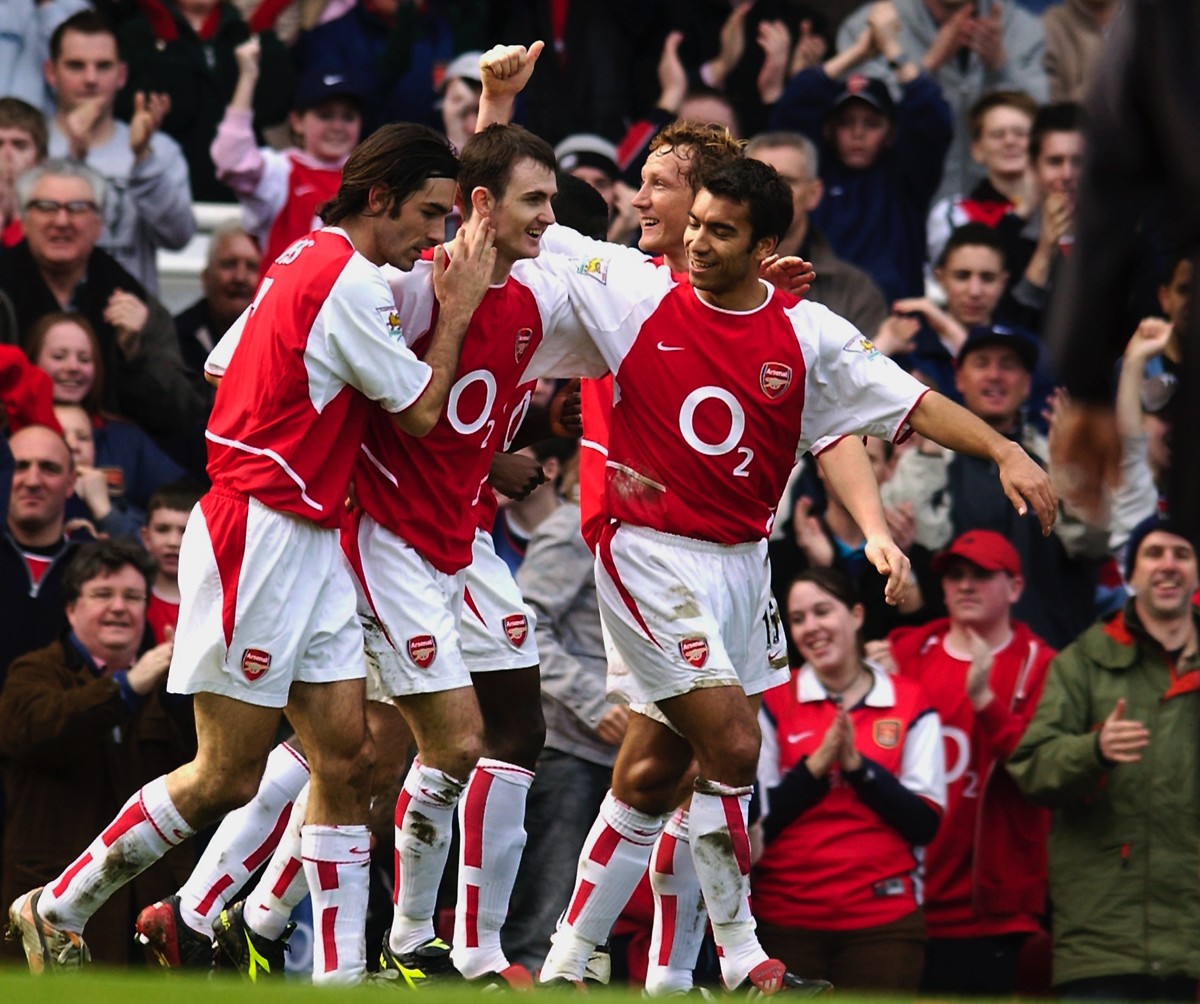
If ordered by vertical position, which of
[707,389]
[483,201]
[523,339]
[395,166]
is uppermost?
[395,166]

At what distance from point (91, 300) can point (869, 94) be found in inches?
191

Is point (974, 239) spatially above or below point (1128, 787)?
above

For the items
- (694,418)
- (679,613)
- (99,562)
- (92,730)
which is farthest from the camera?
(99,562)

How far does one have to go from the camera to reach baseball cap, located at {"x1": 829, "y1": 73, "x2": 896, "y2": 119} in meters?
13.4

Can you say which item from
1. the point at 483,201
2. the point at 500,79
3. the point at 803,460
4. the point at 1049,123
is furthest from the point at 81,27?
the point at 1049,123

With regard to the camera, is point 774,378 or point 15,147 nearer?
point 774,378

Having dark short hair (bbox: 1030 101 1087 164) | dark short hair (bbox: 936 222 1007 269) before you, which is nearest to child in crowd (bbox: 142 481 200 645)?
dark short hair (bbox: 936 222 1007 269)

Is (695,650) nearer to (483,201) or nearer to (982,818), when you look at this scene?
(483,201)

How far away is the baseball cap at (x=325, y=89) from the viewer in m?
12.9

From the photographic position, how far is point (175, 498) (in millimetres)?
10406

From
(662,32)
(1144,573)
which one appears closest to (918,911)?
(1144,573)

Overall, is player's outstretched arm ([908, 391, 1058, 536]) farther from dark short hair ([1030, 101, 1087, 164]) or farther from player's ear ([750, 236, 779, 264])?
dark short hair ([1030, 101, 1087, 164])

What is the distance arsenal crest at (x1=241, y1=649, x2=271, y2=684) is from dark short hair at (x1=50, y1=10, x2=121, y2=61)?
613 cm

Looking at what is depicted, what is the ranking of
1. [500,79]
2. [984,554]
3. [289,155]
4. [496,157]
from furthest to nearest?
1. [289,155]
2. [984,554]
3. [500,79]
4. [496,157]
